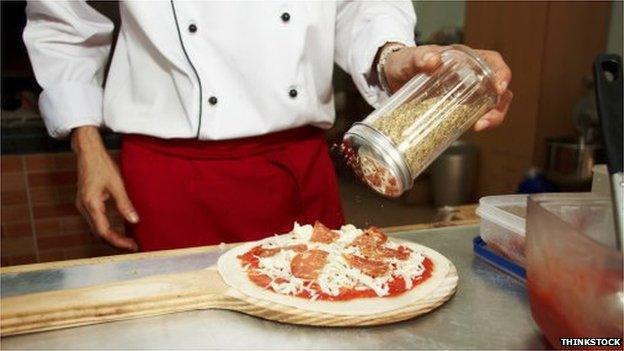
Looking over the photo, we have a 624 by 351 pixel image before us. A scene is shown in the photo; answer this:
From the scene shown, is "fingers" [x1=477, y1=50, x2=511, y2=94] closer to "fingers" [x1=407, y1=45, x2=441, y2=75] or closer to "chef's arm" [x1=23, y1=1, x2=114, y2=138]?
"fingers" [x1=407, y1=45, x2=441, y2=75]

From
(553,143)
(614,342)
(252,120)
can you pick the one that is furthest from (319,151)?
(553,143)

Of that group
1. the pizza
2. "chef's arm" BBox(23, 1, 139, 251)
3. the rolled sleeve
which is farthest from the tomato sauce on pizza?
the rolled sleeve

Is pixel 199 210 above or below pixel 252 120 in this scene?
below

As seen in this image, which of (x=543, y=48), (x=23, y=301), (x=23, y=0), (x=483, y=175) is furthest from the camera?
(x=483, y=175)

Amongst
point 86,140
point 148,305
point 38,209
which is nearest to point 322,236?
point 148,305

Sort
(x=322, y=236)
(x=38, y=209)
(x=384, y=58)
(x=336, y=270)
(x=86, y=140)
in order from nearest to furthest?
(x=336, y=270)
(x=322, y=236)
(x=384, y=58)
(x=86, y=140)
(x=38, y=209)

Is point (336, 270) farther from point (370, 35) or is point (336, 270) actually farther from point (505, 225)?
point (370, 35)

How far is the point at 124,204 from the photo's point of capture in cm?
107

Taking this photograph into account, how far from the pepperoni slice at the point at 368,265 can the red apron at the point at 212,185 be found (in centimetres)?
34

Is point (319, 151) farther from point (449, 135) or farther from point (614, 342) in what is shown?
point (614, 342)

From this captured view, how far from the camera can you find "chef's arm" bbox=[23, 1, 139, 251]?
3.57 feet

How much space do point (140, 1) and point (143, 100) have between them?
191mm

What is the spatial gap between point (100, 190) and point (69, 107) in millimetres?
194

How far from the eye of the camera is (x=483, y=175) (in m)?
3.19
